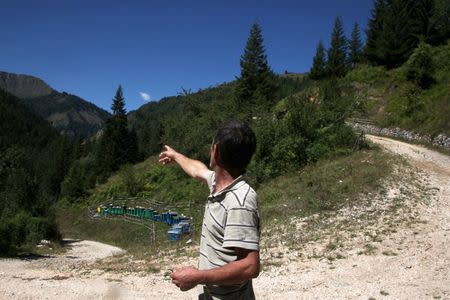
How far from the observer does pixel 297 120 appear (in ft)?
67.5

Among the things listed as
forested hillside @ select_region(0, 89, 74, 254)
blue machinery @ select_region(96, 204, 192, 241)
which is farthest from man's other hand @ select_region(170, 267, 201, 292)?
forested hillside @ select_region(0, 89, 74, 254)

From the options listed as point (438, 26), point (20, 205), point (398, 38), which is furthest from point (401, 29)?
point (20, 205)

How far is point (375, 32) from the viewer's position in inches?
1678

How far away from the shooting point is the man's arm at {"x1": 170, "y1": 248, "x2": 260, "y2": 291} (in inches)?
83.1

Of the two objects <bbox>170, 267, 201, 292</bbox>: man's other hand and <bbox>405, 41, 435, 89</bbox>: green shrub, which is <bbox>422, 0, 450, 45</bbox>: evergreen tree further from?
<bbox>170, 267, 201, 292</bbox>: man's other hand

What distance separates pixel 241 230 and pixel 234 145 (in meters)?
0.45

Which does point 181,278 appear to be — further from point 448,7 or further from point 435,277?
point 448,7

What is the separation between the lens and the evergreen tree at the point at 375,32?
40.4 metres

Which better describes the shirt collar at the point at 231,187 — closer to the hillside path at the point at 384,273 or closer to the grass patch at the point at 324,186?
the hillside path at the point at 384,273

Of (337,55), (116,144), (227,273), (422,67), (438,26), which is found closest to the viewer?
(227,273)

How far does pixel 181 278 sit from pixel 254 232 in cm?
44

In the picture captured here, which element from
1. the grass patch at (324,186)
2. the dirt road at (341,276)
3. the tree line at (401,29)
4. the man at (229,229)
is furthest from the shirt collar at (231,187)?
the tree line at (401,29)

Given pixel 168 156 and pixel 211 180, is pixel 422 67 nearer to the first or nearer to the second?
pixel 168 156

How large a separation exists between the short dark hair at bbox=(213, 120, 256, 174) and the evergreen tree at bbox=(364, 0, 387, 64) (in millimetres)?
40422
